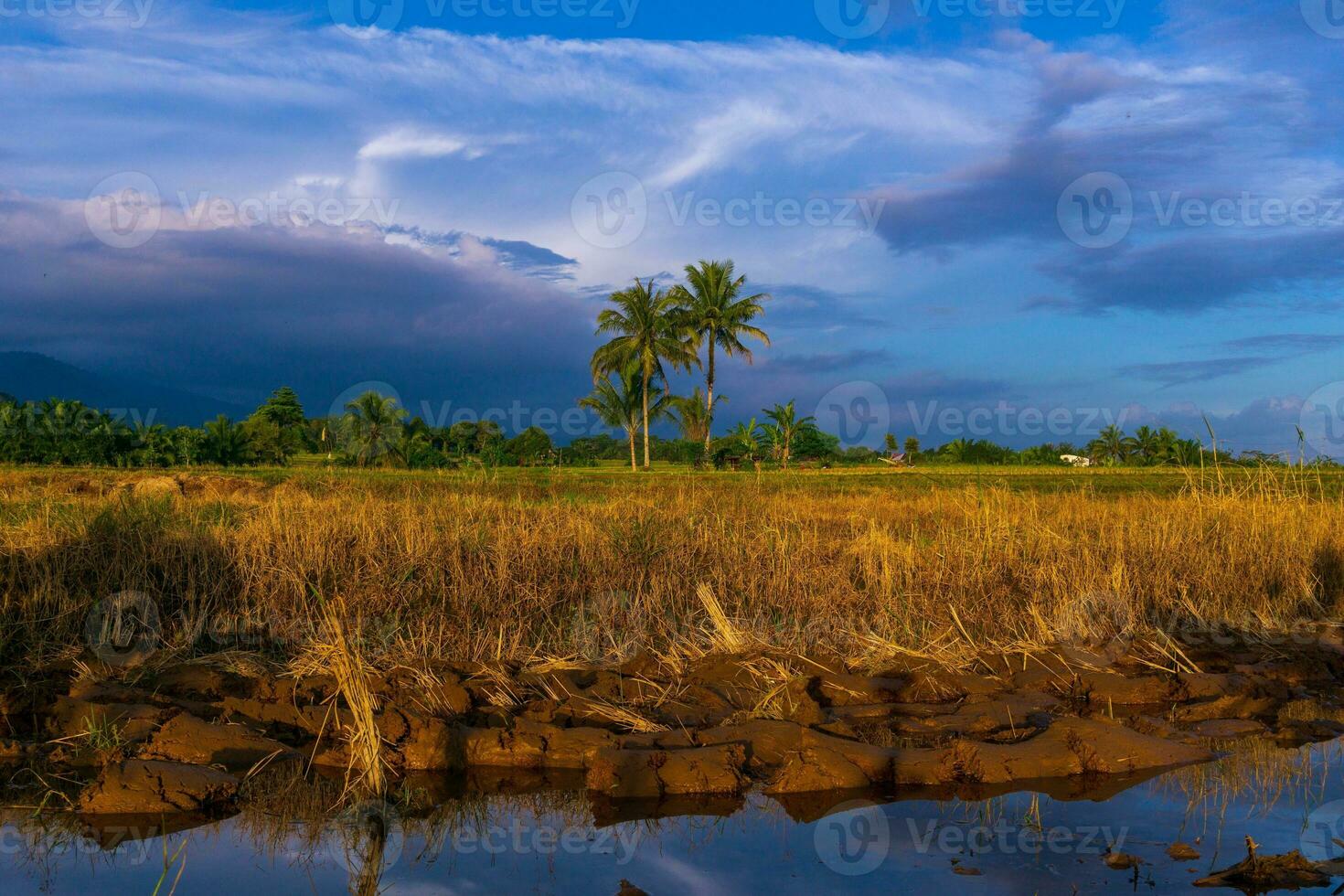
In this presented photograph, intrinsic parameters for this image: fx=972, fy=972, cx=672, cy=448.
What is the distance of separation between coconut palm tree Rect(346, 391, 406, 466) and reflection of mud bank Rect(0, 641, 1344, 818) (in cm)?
3125

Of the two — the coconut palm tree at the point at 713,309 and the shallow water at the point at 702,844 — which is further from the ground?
the coconut palm tree at the point at 713,309

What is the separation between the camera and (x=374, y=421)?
38.8 m

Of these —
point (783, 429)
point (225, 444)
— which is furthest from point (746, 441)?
point (225, 444)

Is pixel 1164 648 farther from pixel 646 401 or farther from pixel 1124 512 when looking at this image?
pixel 646 401

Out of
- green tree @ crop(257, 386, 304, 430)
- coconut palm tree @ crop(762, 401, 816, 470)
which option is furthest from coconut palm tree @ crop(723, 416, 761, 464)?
green tree @ crop(257, 386, 304, 430)

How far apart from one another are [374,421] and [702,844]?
119ft

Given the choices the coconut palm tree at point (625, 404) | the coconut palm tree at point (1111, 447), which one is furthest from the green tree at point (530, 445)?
the coconut palm tree at point (1111, 447)

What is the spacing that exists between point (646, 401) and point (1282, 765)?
41.5 m

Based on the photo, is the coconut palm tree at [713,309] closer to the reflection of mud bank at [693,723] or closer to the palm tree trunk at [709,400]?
the palm tree trunk at [709,400]

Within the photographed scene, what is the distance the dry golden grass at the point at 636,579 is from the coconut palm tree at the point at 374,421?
2564cm

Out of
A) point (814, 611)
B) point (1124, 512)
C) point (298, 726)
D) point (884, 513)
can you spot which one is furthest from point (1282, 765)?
point (884, 513)

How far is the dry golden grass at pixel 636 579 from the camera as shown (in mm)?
8656

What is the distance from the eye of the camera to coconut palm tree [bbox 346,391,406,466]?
38031 mm

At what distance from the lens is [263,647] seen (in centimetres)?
866
